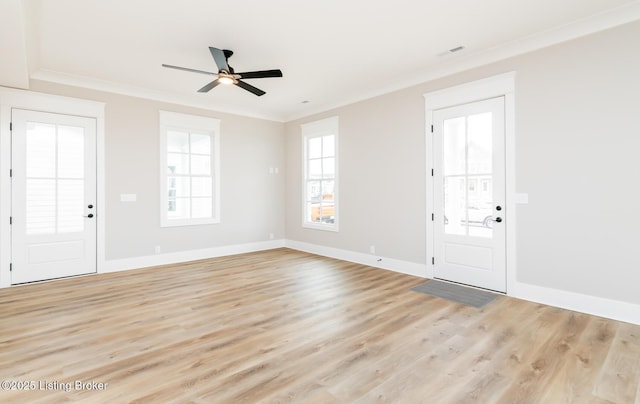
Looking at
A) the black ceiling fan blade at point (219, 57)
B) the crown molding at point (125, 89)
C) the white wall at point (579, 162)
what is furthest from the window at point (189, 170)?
the white wall at point (579, 162)

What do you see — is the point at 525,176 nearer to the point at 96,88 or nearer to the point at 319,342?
the point at 319,342

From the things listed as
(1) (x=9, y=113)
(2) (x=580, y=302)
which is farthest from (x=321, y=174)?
(1) (x=9, y=113)

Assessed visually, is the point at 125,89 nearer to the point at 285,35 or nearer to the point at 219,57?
→ the point at 219,57

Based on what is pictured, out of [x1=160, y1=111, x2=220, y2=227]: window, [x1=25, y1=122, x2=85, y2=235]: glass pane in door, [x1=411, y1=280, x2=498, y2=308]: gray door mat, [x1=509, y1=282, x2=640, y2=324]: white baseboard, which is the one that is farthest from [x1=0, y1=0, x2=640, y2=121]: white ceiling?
[x1=411, y1=280, x2=498, y2=308]: gray door mat

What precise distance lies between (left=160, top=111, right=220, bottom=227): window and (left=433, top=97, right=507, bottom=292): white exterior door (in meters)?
3.98

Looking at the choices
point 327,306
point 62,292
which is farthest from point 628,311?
point 62,292

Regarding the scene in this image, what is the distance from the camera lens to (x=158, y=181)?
549cm

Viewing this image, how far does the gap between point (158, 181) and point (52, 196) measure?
1.41 meters

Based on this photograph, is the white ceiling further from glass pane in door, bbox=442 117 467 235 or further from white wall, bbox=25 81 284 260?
glass pane in door, bbox=442 117 467 235

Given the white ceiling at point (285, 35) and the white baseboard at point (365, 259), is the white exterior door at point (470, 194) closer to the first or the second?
the white baseboard at point (365, 259)

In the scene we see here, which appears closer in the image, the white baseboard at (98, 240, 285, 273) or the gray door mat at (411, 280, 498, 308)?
the gray door mat at (411, 280, 498, 308)

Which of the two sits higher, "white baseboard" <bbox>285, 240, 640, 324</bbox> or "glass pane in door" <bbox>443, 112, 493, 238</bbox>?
"glass pane in door" <bbox>443, 112, 493, 238</bbox>

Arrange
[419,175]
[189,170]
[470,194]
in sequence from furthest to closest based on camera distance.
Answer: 1. [189,170]
2. [419,175]
3. [470,194]

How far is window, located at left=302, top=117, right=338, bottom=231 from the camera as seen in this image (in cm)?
610
